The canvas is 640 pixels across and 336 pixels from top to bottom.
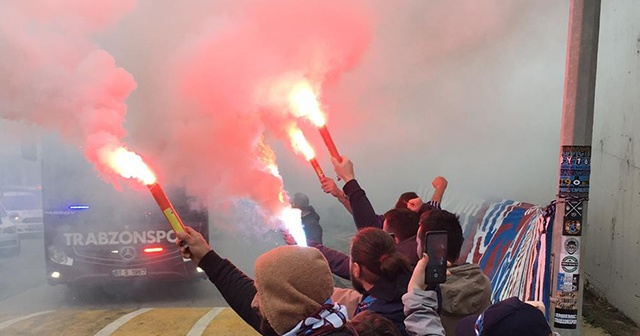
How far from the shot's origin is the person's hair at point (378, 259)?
1.92 metres

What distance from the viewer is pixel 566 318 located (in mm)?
2770

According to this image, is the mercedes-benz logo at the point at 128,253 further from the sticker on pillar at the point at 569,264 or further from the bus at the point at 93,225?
the sticker on pillar at the point at 569,264

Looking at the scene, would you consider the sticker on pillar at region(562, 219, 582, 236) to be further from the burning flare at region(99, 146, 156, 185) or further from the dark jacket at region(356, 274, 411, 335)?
the burning flare at region(99, 146, 156, 185)

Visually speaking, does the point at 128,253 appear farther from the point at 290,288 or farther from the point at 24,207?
the point at 24,207

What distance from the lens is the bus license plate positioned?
5.61 m

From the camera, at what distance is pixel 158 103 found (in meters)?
4.02

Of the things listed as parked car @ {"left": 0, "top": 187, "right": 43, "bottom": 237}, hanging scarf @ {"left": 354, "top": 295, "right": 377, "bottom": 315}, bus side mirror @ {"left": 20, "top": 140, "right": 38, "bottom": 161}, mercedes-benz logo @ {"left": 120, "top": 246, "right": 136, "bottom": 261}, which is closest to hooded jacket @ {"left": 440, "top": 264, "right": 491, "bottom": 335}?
hanging scarf @ {"left": 354, "top": 295, "right": 377, "bottom": 315}

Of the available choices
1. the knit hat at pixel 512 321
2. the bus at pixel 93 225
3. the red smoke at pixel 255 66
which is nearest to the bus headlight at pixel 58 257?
the bus at pixel 93 225

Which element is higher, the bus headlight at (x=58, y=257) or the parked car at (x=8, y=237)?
the bus headlight at (x=58, y=257)

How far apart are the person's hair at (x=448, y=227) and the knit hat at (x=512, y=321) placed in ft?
2.34

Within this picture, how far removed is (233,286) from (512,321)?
969 millimetres

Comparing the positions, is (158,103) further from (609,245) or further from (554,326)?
(609,245)

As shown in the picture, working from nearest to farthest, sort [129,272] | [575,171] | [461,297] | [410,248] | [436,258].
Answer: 1. [436,258]
2. [461,297]
3. [410,248]
4. [575,171]
5. [129,272]

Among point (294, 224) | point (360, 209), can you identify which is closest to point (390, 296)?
point (360, 209)
